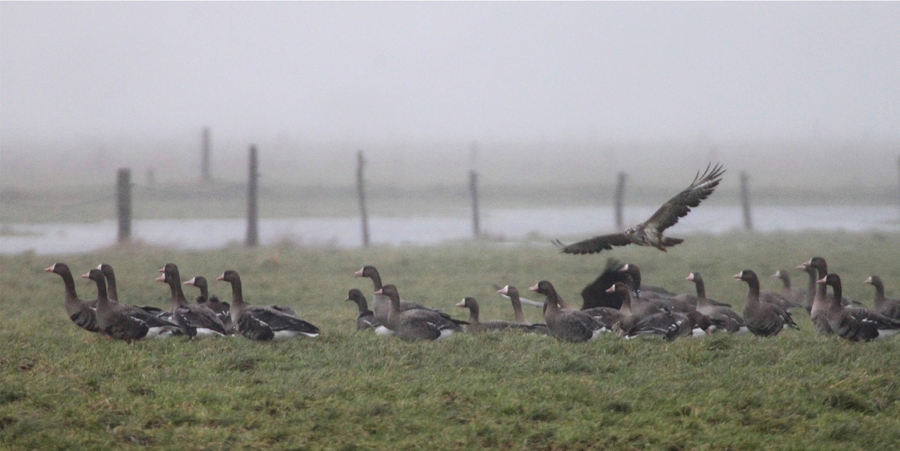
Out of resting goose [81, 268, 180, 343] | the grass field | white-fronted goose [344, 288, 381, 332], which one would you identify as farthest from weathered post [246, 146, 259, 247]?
resting goose [81, 268, 180, 343]

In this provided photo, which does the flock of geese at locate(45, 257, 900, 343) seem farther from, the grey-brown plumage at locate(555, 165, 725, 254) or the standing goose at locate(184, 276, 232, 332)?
the grey-brown plumage at locate(555, 165, 725, 254)

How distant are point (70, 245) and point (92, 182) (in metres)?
22.2

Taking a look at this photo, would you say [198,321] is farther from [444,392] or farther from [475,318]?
[444,392]

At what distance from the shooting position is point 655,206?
4144 cm

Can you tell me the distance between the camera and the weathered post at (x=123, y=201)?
21587 mm

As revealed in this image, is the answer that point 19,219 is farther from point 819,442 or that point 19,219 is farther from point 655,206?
point 819,442

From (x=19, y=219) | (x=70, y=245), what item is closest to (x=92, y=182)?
(x=19, y=219)

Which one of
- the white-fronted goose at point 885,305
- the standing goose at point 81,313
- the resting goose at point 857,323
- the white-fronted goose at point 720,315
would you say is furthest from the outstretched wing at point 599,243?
the standing goose at point 81,313

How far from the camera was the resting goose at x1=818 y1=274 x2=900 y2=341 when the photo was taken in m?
9.54

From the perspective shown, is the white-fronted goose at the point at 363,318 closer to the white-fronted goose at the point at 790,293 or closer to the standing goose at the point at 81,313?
the standing goose at the point at 81,313

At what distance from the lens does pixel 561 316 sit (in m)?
10.1

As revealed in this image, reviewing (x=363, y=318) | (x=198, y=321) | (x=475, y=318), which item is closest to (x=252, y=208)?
(x=363, y=318)

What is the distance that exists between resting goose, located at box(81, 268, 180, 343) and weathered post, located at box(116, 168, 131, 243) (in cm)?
1252

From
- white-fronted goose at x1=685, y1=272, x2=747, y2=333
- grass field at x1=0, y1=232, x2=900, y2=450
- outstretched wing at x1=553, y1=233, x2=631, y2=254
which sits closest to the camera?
grass field at x1=0, y1=232, x2=900, y2=450
